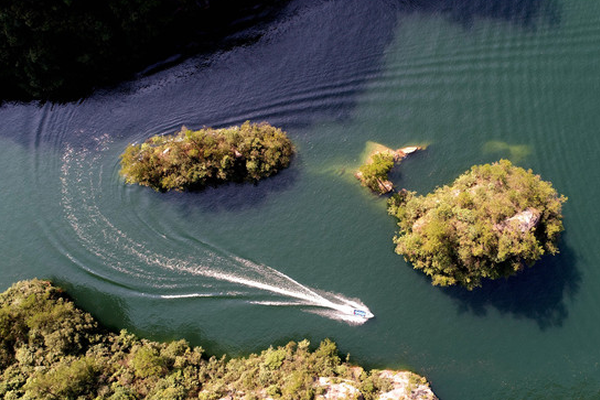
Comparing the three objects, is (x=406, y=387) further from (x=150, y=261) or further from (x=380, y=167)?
(x=150, y=261)

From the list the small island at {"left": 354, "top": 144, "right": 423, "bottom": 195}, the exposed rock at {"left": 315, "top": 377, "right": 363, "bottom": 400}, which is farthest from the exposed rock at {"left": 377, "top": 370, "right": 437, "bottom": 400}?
the small island at {"left": 354, "top": 144, "right": 423, "bottom": 195}

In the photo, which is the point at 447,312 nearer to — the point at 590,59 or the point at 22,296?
the point at 590,59

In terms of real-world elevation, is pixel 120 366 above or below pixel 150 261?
below

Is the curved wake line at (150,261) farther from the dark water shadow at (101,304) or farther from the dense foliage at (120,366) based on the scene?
the dense foliage at (120,366)

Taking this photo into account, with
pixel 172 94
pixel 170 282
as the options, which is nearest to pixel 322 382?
pixel 170 282

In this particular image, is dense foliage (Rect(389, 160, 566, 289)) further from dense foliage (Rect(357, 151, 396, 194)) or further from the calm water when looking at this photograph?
dense foliage (Rect(357, 151, 396, 194))

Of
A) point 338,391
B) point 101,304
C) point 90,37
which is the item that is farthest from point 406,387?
point 90,37
